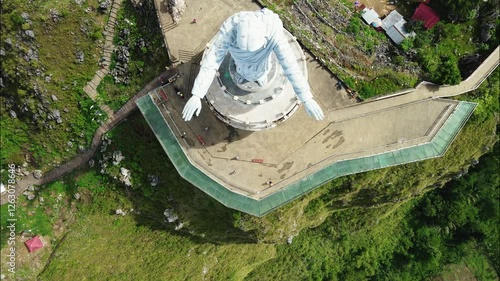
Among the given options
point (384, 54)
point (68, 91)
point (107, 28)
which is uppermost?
point (384, 54)

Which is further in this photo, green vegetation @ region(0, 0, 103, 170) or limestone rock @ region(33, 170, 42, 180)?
limestone rock @ region(33, 170, 42, 180)

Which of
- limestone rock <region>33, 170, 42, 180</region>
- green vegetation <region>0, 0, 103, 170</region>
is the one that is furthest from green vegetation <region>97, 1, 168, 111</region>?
limestone rock <region>33, 170, 42, 180</region>

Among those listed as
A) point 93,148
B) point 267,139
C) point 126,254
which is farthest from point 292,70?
point 126,254

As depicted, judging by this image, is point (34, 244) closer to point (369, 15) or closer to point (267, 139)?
point (267, 139)

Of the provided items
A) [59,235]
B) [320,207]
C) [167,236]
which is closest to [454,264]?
[320,207]

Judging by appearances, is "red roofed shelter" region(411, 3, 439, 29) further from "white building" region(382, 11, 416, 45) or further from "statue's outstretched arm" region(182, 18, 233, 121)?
"statue's outstretched arm" region(182, 18, 233, 121)

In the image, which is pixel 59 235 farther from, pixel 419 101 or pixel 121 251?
pixel 419 101
